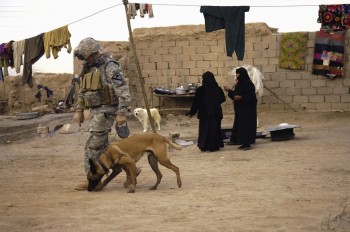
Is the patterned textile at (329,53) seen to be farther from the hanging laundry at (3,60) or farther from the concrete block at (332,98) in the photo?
the hanging laundry at (3,60)

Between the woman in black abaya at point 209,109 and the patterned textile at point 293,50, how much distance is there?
19.4 ft

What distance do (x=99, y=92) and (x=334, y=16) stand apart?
30.4 ft

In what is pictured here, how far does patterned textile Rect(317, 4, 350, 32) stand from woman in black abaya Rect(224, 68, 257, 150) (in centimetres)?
463

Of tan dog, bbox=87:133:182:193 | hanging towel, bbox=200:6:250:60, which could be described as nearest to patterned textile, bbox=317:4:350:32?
hanging towel, bbox=200:6:250:60

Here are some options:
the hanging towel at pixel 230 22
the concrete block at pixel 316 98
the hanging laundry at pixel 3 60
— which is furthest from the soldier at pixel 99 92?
the concrete block at pixel 316 98

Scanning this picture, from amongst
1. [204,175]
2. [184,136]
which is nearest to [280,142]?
[184,136]

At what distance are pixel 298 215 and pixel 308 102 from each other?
37.4ft

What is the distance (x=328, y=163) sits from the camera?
837 centimetres

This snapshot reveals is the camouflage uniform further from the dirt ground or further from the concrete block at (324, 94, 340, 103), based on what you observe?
the concrete block at (324, 94, 340, 103)

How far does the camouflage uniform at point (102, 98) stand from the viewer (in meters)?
6.56

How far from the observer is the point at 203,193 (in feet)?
20.4

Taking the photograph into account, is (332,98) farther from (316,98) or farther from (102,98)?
(102,98)

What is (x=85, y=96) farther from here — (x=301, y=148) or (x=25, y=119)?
(x=25, y=119)

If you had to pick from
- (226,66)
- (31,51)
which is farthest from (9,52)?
(226,66)
